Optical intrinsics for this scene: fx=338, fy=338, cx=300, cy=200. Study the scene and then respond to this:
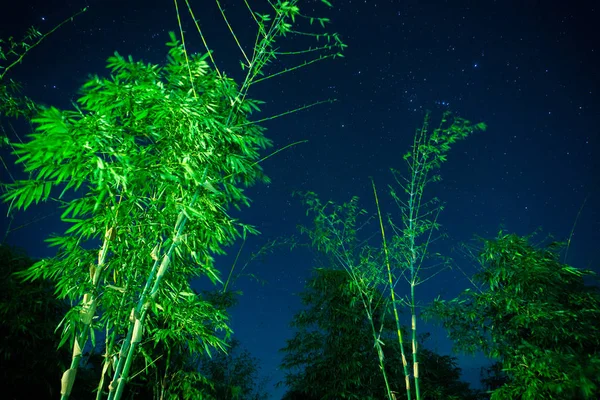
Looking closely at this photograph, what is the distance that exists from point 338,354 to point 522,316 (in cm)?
497

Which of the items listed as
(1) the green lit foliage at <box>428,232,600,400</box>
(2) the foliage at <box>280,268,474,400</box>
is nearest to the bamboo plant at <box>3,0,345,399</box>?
(1) the green lit foliage at <box>428,232,600,400</box>

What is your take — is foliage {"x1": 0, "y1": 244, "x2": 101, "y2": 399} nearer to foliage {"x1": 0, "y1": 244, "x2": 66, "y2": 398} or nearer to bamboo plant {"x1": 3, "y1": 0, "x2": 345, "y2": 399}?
foliage {"x1": 0, "y1": 244, "x2": 66, "y2": 398}

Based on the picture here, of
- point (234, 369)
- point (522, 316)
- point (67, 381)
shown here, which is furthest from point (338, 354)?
point (67, 381)

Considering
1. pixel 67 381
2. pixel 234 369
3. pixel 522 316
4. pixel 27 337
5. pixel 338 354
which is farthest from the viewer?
pixel 234 369

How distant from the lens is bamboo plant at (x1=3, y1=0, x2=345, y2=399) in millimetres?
2035

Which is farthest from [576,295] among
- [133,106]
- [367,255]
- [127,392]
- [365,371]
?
[127,392]

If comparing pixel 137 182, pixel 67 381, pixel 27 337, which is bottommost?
pixel 67 381

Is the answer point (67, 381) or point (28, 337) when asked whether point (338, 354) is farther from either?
point (67, 381)

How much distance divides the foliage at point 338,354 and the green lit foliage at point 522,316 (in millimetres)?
3173

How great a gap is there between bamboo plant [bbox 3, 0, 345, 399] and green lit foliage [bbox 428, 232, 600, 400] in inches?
132

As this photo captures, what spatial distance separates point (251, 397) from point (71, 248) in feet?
31.0

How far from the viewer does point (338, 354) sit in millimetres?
8109

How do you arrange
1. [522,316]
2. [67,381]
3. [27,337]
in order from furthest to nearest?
[27,337] → [522,316] → [67,381]

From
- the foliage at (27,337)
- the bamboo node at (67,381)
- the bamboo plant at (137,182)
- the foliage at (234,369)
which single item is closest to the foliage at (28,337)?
the foliage at (27,337)
